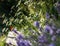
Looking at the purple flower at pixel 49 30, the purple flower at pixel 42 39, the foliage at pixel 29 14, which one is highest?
the foliage at pixel 29 14

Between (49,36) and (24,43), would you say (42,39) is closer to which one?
(49,36)

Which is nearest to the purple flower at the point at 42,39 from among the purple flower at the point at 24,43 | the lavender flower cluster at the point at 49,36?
the lavender flower cluster at the point at 49,36

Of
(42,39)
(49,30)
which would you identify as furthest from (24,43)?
(49,30)

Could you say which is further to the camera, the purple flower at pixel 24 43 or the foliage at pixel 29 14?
the foliage at pixel 29 14

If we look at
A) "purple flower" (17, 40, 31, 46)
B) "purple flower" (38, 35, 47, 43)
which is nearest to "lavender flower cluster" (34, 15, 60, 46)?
"purple flower" (38, 35, 47, 43)

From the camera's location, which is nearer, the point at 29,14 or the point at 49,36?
the point at 49,36

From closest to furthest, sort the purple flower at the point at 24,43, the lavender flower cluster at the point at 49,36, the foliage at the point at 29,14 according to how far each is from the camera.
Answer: the lavender flower cluster at the point at 49,36 < the purple flower at the point at 24,43 < the foliage at the point at 29,14

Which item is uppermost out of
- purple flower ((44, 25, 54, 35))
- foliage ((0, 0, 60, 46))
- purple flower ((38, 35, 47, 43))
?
foliage ((0, 0, 60, 46))

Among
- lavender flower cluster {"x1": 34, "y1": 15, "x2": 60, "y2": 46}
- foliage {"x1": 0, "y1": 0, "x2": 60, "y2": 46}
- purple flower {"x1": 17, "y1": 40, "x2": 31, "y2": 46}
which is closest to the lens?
lavender flower cluster {"x1": 34, "y1": 15, "x2": 60, "y2": 46}

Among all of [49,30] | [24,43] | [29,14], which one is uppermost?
[29,14]

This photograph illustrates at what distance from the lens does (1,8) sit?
3.44 meters

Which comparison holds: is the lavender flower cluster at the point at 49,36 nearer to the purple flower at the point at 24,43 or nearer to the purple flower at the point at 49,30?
the purple flower at the point at 49,30

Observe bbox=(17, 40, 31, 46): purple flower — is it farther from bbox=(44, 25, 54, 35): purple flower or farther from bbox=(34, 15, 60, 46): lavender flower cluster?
bbox=(44, 25, 54, 35): purple flower

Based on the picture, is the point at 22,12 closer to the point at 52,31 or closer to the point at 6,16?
the point at 6,16
